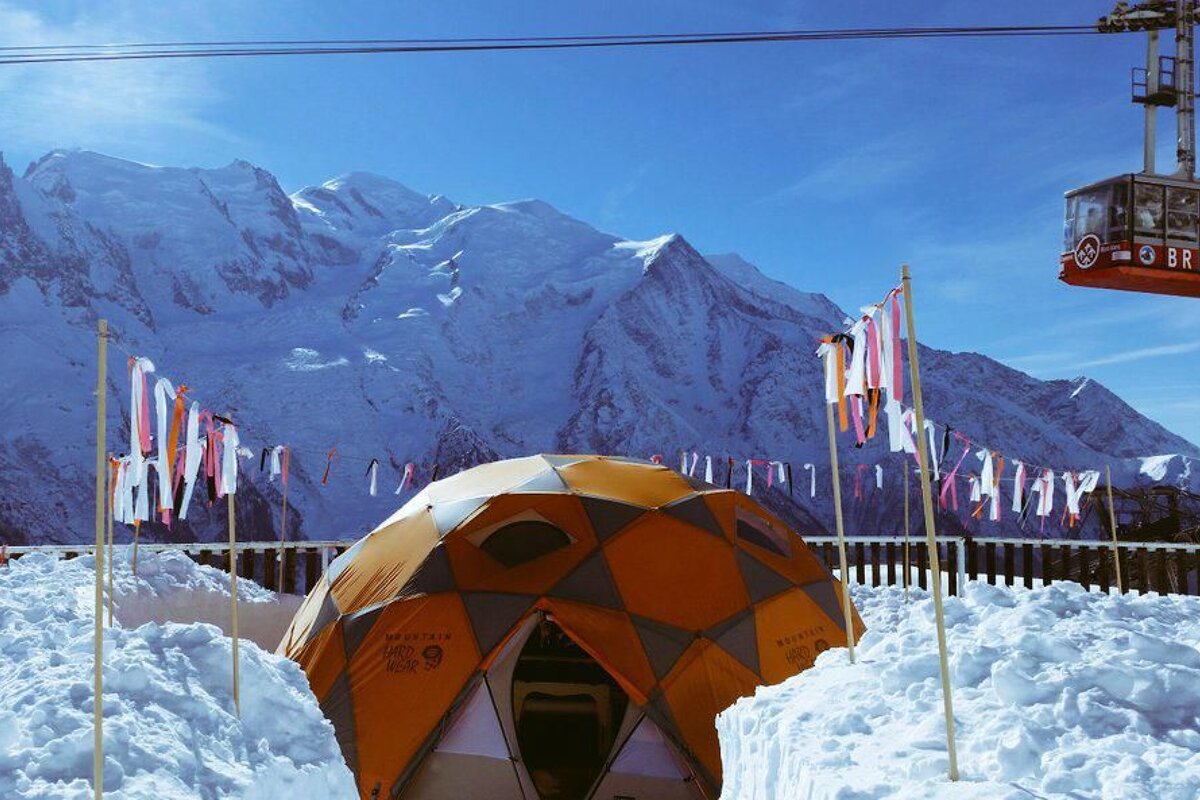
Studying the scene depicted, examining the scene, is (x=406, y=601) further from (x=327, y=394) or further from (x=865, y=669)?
(x=327, y=394)

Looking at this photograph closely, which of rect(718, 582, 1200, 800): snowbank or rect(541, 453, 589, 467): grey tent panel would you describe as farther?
rect(541, 453, 589, 467): grey tent panel

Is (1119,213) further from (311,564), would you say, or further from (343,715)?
(311,564)

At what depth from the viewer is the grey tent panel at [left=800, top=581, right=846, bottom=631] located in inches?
387

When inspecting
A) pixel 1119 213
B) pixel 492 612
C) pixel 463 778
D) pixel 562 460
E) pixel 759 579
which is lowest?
pixel 463 778

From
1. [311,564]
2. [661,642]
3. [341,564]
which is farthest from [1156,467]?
[341,564]

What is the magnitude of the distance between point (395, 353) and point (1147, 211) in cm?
4108

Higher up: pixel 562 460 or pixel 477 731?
pixel 562 460

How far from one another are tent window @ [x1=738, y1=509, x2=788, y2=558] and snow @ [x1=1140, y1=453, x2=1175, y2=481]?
48.0m

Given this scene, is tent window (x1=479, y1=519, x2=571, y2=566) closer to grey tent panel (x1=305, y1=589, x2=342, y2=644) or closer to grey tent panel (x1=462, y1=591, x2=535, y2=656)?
grey tent panel (x1=462, y1=591, x2=535, y2=656)

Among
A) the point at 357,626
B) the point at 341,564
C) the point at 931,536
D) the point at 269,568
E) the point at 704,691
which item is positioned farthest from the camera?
the point at 269,568

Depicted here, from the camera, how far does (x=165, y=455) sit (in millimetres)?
7551

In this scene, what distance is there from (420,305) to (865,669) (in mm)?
53283

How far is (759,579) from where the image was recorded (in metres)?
9.36

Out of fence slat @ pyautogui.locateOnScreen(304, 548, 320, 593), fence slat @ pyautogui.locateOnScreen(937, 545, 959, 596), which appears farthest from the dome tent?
fence slat @ pyautogui.locateOnScreen(304, 548, 320, 593)
